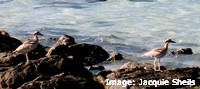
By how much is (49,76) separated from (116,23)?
2542 cm

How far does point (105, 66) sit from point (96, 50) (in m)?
1.93

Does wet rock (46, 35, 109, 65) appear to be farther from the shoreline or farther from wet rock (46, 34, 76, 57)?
the shoreline

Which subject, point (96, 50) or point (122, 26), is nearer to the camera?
point (96, 50)

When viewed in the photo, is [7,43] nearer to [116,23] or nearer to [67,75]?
[67,75]

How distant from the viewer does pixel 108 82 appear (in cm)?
1502

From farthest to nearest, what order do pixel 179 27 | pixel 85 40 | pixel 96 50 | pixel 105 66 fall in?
pixel 179 27, pixel 85 40, pixel 96 50, pixel 105 66

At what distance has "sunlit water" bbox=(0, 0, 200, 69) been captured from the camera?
30.1 metres

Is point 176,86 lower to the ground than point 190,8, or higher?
higher

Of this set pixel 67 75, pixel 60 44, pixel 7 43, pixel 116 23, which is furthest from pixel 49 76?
pixel 116 23

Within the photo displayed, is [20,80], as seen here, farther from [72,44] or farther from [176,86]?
[72,44]

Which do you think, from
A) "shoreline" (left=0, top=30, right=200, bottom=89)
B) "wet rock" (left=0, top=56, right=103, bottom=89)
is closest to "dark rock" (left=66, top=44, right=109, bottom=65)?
"shoreline" (left=0, top=30, right=200, bottom=89)


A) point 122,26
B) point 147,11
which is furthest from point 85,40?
point 147,11

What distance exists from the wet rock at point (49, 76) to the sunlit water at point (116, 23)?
21.6 ft

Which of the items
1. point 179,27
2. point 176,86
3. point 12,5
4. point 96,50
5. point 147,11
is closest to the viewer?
point 176,86
